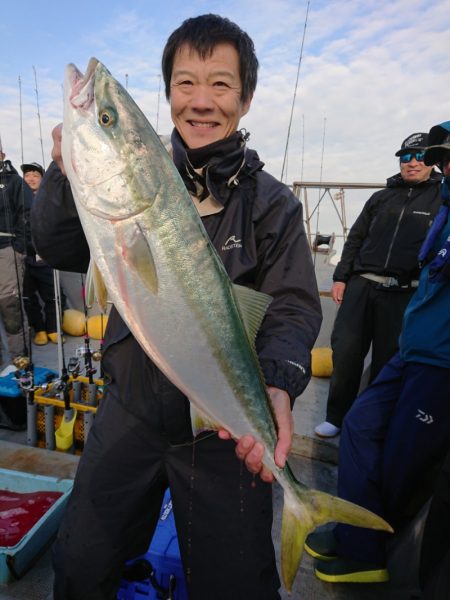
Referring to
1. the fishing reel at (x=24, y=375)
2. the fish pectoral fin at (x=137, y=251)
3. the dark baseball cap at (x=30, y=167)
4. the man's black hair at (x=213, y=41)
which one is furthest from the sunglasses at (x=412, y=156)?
the dark baseball cap at (x=30, y=167)

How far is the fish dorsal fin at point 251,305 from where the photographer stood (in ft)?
5.47

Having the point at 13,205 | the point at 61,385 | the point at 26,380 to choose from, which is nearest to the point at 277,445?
the point at 61,385

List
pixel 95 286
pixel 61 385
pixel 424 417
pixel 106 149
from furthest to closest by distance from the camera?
1. pixel 61 385
2. pixel 424 417
3. pixel 95 286
4. pixel 106 149

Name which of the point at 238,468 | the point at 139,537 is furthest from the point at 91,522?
the point at 238,468

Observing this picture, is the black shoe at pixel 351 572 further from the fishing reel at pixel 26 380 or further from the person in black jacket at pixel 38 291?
the person in black jacket at pixel 38 291

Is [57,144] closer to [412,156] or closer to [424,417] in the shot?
[424,417]

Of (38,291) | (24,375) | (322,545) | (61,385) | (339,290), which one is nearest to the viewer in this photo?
(322,545)

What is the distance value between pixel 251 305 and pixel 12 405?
3446 mm

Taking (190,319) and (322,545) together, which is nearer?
(190,319)

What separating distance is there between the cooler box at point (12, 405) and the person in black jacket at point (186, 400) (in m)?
2.53

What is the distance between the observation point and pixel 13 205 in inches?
236

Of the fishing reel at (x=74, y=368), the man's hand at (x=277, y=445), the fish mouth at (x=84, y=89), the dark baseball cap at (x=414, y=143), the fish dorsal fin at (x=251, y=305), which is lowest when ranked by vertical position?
the fishing reel at (x=74, y=368)

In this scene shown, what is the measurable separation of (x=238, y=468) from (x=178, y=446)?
0.95 ft

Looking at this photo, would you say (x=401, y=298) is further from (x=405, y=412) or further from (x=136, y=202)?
(x=136, y=202)
